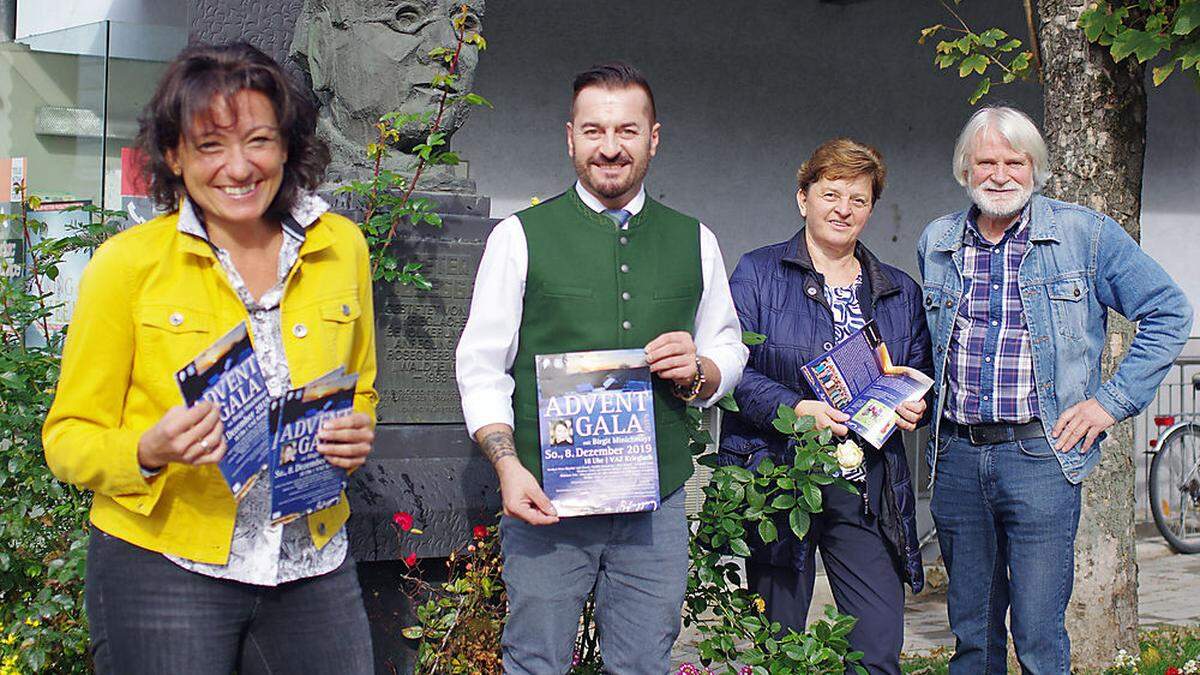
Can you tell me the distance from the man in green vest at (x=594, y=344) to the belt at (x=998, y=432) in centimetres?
102

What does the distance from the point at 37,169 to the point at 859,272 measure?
474 cm

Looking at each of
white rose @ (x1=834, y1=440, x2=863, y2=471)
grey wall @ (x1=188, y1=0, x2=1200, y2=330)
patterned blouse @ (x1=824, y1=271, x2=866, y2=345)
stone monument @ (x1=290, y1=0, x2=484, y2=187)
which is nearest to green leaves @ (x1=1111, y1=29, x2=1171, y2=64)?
grey wall @ (x1=188, y1=0, x2=1200, y2=330)

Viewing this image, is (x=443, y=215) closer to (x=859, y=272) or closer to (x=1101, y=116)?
(x=859, y=272)

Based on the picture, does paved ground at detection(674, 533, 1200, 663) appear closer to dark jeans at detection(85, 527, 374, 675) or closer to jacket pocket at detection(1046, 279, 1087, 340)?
jacket pocket at detection(1046, 279, 1087, 340)

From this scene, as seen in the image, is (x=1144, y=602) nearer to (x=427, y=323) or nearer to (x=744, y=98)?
(x=744, y=98)

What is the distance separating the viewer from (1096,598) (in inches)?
222

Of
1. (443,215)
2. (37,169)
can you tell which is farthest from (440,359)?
(37,169)

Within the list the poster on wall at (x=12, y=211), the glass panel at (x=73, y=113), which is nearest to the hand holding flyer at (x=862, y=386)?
the poster on wall at (x=12, y=211)

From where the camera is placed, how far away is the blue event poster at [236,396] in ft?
7.66

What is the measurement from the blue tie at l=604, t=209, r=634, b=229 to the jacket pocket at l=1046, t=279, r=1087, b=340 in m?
1.35

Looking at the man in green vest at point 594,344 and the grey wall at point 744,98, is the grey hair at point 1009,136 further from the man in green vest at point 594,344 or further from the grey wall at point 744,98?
the grey wall at point 744,98

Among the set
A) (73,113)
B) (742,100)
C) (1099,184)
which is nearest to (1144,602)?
(1099,184)

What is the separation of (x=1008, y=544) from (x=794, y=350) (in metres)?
0.80

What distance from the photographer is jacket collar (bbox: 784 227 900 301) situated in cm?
402
